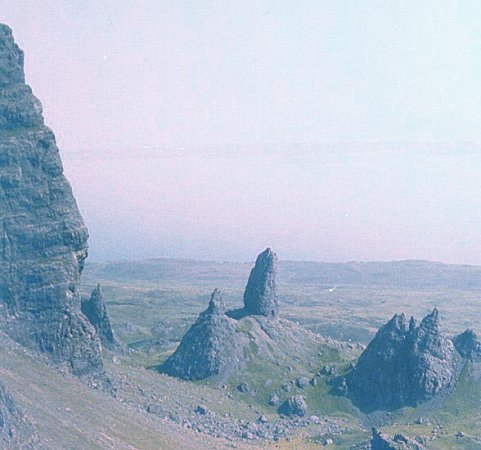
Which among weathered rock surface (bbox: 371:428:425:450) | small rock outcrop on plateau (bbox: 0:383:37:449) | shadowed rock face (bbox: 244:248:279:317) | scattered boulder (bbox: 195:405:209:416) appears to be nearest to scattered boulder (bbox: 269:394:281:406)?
scattered boulder (bbox: 195:405:209:416)

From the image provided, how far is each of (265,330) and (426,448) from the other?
4819 cm

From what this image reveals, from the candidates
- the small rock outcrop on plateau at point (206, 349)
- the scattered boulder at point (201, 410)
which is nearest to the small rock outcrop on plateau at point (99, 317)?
the small rock outcrop on plateau at point (206, 349)

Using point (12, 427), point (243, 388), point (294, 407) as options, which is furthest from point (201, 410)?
point (12, 427)

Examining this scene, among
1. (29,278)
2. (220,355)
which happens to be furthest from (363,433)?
(29,278)

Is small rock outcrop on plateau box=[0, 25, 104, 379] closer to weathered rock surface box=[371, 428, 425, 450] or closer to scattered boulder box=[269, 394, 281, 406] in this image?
weathered rock surface box=[371, 428, 425, 450]

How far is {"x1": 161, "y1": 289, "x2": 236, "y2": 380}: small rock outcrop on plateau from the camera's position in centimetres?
13000

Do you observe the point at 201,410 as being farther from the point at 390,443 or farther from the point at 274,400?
the point at 390,443

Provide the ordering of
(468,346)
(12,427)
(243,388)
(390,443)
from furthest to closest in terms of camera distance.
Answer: (468,346) < (243,388) < (390,443) < (12,427)

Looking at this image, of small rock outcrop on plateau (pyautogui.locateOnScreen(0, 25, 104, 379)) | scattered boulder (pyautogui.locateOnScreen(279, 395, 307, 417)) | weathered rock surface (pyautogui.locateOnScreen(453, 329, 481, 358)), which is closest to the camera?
small rock outcrop on plateau (pyautogui.locateOnScreen(0, 25, 104, 379))

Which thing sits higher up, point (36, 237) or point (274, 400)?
point (36, 237)

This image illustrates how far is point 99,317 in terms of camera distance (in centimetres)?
14275

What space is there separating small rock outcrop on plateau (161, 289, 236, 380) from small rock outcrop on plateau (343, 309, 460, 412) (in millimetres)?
19554

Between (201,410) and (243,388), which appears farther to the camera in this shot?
(243,388)

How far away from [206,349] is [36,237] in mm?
44076
